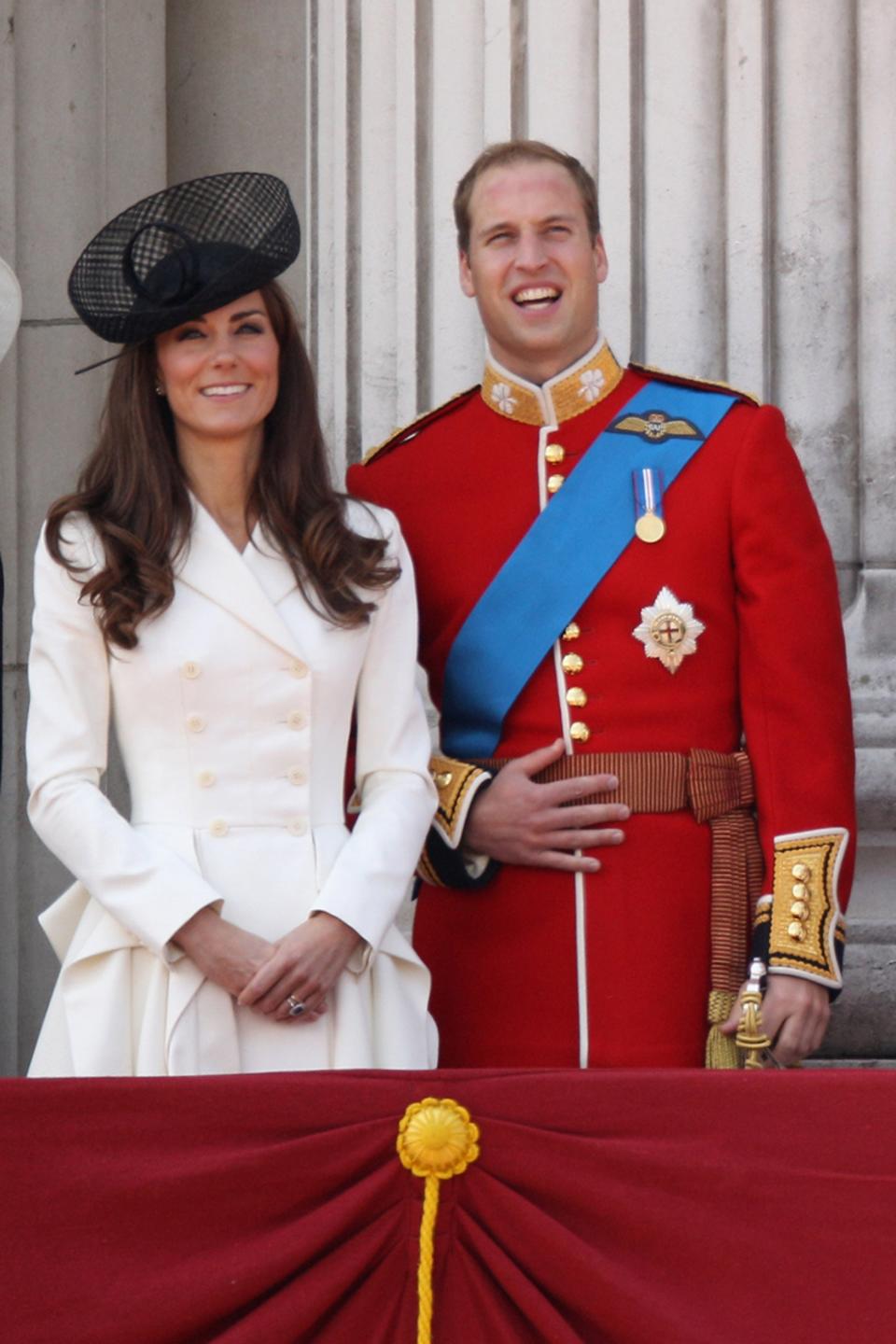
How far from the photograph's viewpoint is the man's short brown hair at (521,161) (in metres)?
3.54

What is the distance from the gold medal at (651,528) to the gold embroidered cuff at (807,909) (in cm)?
47

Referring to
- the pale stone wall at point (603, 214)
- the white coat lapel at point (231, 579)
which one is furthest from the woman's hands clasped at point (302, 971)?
the pale stone wall at point (603, 214)

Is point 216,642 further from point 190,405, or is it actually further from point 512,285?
point 512,285

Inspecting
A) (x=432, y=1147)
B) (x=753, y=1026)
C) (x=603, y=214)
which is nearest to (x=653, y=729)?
(x=753, y=1026)

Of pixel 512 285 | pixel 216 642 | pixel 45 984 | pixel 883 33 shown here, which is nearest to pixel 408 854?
pixel 216 642

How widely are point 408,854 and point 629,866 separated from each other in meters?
0.39

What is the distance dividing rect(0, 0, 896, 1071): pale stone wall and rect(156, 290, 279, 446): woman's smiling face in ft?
4.11

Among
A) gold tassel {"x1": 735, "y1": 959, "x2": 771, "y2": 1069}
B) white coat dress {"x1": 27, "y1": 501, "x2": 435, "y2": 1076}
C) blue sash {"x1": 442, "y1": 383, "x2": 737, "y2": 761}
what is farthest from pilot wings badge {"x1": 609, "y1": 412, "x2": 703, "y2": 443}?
gold tassel {"x1": 735, "y1": 959, "x2": 771, "y2": 1069}

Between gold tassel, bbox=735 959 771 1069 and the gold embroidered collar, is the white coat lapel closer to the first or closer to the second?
the gold embroidered collar

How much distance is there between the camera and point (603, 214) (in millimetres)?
4465

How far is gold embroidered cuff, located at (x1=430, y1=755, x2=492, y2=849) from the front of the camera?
3.31 meters

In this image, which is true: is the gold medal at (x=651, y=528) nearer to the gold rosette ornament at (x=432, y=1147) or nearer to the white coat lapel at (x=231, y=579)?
the white coat lapel at (x=231, y=579)

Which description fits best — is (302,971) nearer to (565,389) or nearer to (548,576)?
(548,576)

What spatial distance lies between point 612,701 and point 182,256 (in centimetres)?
84
